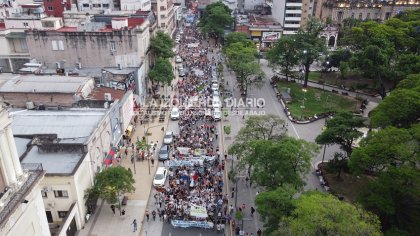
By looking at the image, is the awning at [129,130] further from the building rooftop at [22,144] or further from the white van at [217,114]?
the building rooftop at [22,144]

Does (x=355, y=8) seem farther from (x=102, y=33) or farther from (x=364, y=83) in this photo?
(x=102, y=33)

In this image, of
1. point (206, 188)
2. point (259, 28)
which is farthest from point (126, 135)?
point (259, 28)

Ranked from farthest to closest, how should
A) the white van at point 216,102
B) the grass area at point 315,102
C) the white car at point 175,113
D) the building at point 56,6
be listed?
the building at point 56,6 < the grass area at point 315,102 < the white van at point 216,102 < the white car at point 175,113

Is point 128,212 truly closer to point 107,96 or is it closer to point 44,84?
point 107,96

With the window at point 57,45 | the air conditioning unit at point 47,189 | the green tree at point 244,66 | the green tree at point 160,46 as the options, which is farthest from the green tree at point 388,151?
the window at point 57,45

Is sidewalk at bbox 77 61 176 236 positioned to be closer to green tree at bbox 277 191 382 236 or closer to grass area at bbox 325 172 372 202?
green tree at bbox 277 191 382 236

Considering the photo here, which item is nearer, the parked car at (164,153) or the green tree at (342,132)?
the green tree at (342,132)

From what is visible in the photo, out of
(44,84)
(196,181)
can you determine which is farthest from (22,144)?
(196,181)
